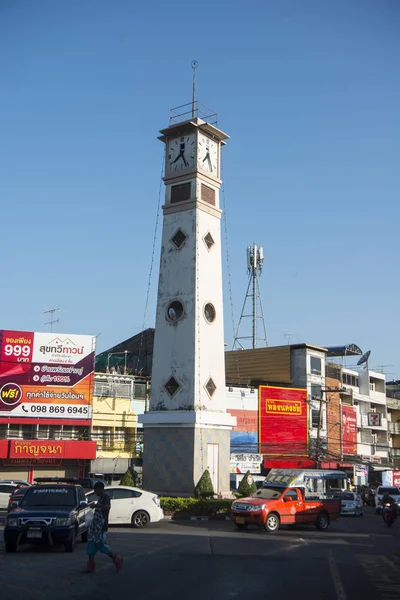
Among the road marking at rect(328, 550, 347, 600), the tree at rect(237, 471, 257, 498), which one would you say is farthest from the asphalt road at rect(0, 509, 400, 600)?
the tree at rect(237, 471, 257, 498)

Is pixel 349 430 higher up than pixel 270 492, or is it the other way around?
pixel 349 430

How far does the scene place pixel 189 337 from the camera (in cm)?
3098

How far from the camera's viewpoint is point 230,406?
52.1 meters

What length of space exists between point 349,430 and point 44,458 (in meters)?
31.4

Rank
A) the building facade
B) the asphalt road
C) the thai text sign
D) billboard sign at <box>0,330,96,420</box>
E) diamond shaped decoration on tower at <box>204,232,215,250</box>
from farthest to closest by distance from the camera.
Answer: the building facade
billboard sign at <box>0,330,96,420</box>
the thai text sign
diamond shaped decoration on tower at <box>204,232,215,250</box>
the asphalt road

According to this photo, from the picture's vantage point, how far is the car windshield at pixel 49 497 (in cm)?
1761

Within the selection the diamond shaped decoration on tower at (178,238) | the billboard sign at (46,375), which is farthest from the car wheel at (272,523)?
the billboard sign at (46,375)

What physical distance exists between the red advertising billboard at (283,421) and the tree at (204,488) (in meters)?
24.8

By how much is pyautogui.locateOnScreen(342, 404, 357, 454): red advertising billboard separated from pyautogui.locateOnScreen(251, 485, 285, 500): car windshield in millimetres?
39618

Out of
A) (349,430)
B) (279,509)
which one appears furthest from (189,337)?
(349,430)

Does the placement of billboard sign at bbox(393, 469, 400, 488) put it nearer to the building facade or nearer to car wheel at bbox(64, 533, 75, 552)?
the building facade

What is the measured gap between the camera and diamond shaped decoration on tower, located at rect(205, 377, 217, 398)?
103 feet

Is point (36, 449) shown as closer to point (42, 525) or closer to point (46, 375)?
point (46, 375)

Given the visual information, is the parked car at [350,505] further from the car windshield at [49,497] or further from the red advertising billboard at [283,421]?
the car windshield at [49,497]
